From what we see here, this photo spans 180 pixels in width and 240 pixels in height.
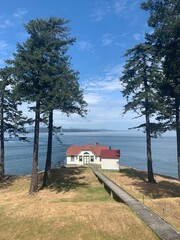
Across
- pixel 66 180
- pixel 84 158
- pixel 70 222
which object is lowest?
pixel 70 222

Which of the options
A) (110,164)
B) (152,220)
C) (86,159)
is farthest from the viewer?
(86,159)

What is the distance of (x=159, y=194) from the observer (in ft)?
89.9

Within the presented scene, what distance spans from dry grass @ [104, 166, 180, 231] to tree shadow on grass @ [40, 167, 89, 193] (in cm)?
478

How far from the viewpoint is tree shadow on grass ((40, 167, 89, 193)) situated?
3013 cm

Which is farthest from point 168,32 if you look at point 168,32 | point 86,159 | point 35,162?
point 86,159

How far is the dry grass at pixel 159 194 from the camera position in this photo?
19.4 metres

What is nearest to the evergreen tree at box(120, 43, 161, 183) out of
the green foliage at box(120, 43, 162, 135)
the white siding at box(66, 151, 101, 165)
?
the green foliage at box(120, 43, 162, 135)

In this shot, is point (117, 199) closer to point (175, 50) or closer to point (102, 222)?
point (102, 222)

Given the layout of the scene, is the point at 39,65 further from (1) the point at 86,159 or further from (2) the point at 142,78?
(1) the point at 86,159

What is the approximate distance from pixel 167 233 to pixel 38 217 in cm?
804

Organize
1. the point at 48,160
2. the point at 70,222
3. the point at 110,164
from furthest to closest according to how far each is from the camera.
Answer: the point at 110,164
the point at 48,160
the point at 70,222

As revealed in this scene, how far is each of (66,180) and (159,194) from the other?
11.3m

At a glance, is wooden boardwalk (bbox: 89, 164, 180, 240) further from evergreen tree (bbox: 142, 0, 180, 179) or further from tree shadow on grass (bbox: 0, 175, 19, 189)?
tree shadow on grass (bbox: 0, 175, 19, 189)

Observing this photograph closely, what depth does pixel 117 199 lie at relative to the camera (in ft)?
82.2
